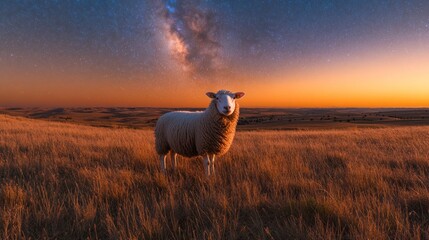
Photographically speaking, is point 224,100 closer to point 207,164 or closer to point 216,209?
point 207,164

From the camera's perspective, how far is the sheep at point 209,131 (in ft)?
17.6

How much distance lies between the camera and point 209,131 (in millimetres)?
5543

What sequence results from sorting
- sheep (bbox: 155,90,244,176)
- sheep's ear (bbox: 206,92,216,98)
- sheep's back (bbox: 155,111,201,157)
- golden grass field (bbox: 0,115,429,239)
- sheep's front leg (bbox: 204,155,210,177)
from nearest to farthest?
golden grass field (bbox: 0,115,429,239) → sheep's front leg (bbox: 204,155,210,177) → sheep (bbox: 155,90,244,176) → sheep's ear (bbox: 206,92,216,98) → sheep's back (bbox: 155,111,201,157)

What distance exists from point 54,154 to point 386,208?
8.09 metres

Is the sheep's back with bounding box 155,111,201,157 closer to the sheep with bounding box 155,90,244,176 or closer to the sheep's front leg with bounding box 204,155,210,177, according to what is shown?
the sheep with bounding box 155,90,244,176

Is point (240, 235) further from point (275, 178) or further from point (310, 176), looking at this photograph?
point (310, 176)

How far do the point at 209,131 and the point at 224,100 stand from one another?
825 millimetres

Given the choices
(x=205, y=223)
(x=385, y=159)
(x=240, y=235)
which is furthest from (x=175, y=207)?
(x=385, y=159)

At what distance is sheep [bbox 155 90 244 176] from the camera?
5379 mm

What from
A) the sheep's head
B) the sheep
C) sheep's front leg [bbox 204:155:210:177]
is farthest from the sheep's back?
the sheep's head

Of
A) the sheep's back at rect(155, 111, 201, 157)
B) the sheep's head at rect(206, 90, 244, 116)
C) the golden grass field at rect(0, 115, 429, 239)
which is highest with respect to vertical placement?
the sheep's head at rect(206, 90, 244, 116)

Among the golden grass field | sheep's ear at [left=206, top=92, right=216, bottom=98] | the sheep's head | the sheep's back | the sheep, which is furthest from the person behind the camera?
the sheep's back

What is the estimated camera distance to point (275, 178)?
484cm

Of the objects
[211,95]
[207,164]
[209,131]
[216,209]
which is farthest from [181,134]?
[216,209]
